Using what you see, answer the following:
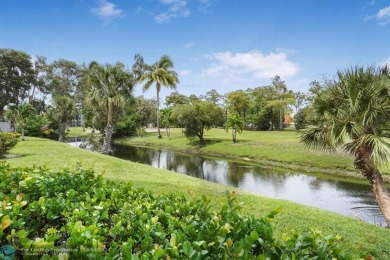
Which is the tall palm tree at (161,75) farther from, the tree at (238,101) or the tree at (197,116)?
the tree at (238,101)

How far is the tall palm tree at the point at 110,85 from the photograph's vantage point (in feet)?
94.6

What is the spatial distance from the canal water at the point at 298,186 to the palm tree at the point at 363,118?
5.08 metres

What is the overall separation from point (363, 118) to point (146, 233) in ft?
29.5

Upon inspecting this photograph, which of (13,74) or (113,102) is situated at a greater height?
(13,74)

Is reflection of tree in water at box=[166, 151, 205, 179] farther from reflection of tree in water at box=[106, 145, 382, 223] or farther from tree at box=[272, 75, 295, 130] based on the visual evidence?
tree at box=[272, 75, 295, 130]

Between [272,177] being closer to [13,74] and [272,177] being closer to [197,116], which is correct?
[197,116]

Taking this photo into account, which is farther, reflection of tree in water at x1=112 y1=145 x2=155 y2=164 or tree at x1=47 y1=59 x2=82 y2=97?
tree at x1=47 y1=59 x2=82 y2=97

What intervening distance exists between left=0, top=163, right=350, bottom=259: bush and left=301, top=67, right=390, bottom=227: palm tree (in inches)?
Answer: 301

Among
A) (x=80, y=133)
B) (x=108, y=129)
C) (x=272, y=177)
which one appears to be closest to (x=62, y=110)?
(x=108, y=129)

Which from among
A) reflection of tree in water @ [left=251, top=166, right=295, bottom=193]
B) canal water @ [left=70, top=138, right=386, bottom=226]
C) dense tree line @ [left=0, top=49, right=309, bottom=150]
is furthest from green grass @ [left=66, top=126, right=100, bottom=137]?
reflection of tree in water @ [left=251, top=166, right=295, bottom=193]

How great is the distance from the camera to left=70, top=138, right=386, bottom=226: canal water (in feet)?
48.8

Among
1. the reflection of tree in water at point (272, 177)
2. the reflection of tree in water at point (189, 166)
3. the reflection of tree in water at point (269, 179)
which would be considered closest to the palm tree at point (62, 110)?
the reflection of tree in water at point (269, 179)

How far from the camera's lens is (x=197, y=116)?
41031 mm

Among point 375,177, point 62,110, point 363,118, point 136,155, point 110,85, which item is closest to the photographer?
point 363,118
